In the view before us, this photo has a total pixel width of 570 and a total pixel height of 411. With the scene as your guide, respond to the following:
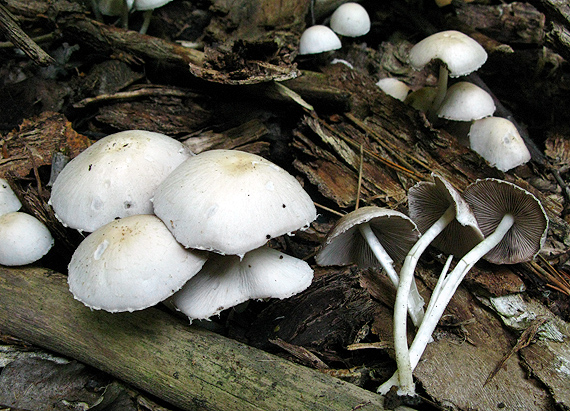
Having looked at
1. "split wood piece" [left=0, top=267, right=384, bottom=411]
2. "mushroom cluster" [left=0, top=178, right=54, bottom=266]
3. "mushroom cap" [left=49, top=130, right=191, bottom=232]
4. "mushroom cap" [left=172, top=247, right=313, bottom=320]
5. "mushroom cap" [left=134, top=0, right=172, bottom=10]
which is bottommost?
"split wood piece" [left=0, top=267, right=384, bottom=411]

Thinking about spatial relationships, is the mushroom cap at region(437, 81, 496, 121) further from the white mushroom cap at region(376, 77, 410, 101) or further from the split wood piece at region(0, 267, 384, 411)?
the split wood piece at region(0, 267, 384, 411)

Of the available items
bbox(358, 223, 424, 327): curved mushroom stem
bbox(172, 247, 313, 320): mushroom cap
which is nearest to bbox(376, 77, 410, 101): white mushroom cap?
bbox(358, 223, 424, 327): curved mushroom stem

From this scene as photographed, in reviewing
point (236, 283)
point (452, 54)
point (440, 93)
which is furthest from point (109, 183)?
point (440, 93)

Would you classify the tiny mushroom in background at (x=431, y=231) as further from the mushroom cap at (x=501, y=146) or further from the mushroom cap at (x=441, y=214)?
the mushroom cap at (x=501, y=146)

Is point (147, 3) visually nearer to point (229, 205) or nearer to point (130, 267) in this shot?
point (229, 205)

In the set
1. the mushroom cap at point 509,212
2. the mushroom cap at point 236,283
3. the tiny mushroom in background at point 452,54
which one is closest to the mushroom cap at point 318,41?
the tiny mushroom in background at point 452,54

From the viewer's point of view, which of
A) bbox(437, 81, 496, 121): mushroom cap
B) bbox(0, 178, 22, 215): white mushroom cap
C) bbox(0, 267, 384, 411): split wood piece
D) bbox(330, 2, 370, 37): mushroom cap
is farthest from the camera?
bbox(330, 2, 370, 37): mushroom cap

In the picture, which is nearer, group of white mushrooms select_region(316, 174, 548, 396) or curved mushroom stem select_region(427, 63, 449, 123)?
group of white mushrooms select_region(316, 174, 548, 396)
